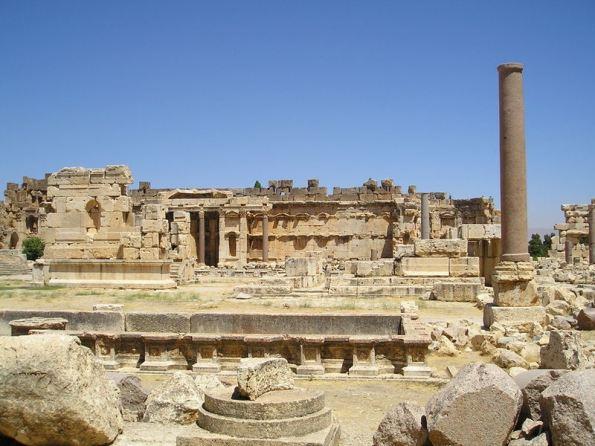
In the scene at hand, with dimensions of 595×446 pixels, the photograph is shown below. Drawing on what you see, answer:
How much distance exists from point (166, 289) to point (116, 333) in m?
10.7

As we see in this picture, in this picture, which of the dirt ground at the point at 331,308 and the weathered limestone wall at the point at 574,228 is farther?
the weathered limestone wall at the point at 574,228

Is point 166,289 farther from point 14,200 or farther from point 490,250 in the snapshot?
point 14,200

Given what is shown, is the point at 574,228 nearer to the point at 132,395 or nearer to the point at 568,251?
the point at 568,251

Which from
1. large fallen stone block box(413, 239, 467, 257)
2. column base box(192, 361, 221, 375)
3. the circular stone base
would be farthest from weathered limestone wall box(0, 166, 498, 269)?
the circular stone base

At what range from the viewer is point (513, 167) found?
41.9 ft

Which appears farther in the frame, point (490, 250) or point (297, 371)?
point (490, 250)

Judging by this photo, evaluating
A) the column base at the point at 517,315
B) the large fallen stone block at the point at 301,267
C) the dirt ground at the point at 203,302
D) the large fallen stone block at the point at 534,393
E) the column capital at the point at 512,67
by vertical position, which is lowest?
the dirt ground at the point at 203,302

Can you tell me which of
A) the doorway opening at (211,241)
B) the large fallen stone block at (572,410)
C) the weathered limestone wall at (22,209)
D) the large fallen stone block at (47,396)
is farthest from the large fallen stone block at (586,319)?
the weathered limestone wall at (22,209)

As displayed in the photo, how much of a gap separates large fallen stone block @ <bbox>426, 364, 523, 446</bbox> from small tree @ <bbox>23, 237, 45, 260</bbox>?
42985 millimetres

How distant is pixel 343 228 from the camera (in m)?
41.2

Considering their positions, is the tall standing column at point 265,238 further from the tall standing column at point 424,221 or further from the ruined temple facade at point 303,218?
the tall standing column at point 424,221

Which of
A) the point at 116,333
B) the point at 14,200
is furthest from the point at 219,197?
the point at 116,333

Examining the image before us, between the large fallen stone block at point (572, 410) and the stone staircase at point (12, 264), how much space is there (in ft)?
110

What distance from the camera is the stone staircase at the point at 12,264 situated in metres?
34.5
